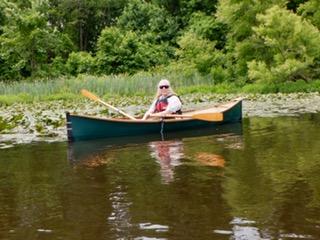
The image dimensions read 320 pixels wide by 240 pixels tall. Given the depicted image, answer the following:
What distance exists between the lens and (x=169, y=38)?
31.2 m

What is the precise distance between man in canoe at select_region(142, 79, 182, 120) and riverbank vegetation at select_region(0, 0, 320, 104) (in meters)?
9.37

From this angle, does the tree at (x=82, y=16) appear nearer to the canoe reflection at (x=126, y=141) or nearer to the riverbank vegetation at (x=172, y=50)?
the riverbank vegetation at (x=172, y=50)

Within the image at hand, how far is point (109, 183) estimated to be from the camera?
6.53 m

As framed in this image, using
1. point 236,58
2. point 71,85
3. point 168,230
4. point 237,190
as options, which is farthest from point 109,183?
point 236,58

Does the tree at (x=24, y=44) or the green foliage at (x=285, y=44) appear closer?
the green foliage at (x=285, y=44)

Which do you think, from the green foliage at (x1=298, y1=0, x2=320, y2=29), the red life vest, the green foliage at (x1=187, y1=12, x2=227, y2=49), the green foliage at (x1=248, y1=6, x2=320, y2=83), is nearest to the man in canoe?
the red life vest

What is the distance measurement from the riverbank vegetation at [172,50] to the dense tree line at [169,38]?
42 millimetres

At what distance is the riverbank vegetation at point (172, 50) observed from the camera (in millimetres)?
21344

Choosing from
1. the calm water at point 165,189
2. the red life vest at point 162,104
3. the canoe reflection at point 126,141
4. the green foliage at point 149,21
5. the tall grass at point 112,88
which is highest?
the green foliage at point 149,21

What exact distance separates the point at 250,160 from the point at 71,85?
15.0m

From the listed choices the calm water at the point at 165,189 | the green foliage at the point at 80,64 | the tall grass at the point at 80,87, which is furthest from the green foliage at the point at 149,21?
the calm water at the point at 165,189

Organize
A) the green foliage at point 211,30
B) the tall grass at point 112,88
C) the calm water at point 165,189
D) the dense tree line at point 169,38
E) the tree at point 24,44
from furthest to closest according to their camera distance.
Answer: the green foliage at point 211,30 → the tree at point 24,44 → the dense tree line at point 169,38 → the tall grass at point 112,88 → the calm water at point 165,189

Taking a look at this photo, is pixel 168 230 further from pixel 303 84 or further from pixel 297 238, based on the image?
pixel 303 84

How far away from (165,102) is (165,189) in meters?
→ 5.26
